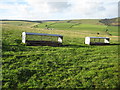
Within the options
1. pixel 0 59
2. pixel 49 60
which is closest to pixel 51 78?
pixel 49 60

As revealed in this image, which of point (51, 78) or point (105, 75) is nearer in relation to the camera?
point (51, 78)

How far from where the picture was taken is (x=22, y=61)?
1477 cm

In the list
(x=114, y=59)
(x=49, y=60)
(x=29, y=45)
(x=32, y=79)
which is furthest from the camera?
(x=29, y=45)

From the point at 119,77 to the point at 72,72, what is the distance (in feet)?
15.6

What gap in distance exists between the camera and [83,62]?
53.5 ft

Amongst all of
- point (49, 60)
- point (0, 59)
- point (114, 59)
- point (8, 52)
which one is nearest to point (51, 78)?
point (49, 60)

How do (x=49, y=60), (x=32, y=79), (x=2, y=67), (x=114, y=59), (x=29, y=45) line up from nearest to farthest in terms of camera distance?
(x=32, y=79) < (x=2, y=67) < (x=49, y=60) < (x=114, y=59) < (x=29, y=45)

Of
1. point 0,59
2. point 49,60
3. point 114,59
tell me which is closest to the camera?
point 0,59

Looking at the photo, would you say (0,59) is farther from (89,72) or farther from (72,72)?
(89,72)

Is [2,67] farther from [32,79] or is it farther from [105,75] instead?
[105,75]

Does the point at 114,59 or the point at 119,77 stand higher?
the point at 114,59

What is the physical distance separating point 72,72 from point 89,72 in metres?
1.79

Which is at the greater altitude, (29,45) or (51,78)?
(29,45)

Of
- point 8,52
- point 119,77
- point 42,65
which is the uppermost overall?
point 8,52
